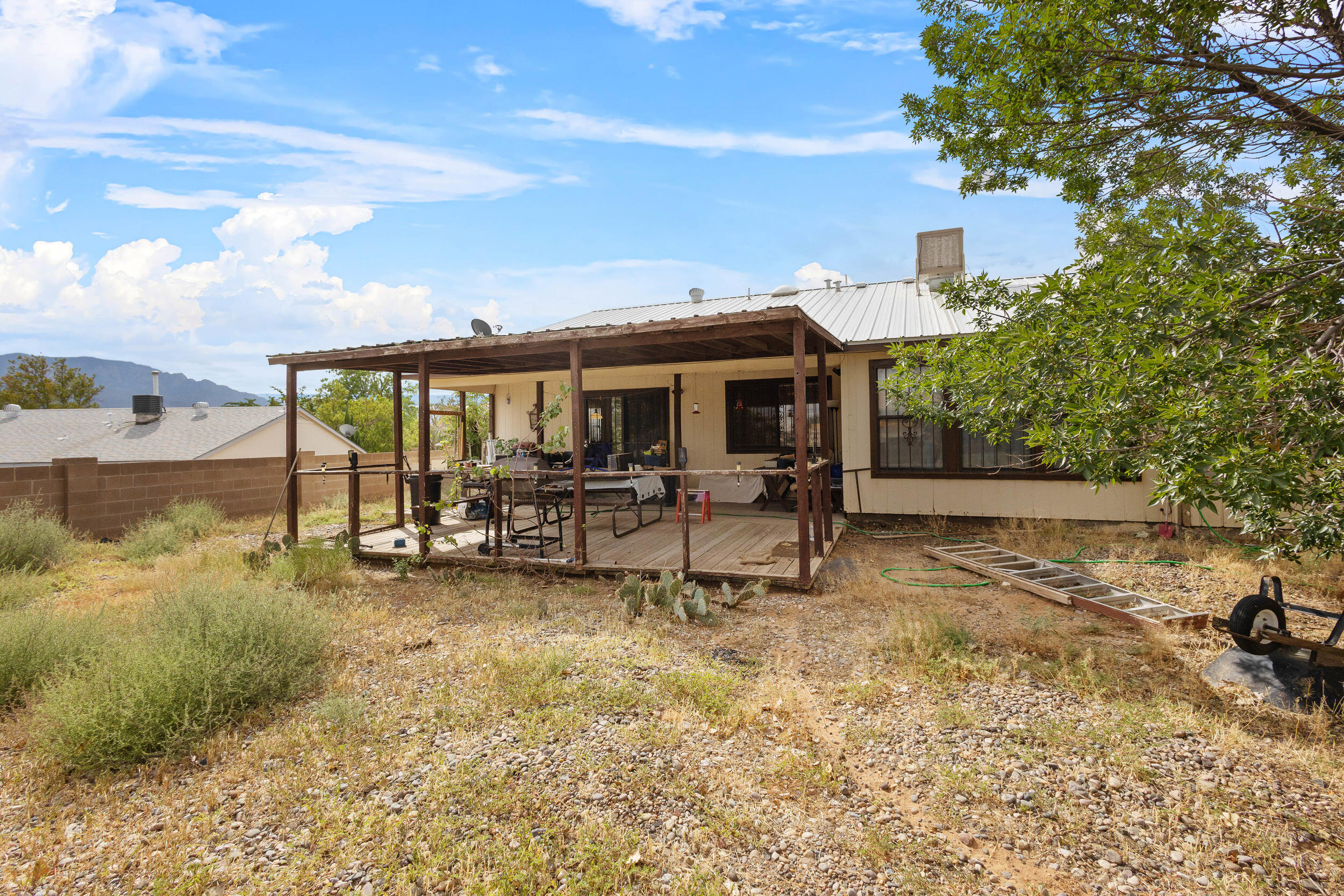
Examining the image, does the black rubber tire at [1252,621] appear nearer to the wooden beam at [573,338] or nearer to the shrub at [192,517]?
the wooden beam at [573,338]

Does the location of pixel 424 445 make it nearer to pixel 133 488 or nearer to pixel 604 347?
pixel 604 347

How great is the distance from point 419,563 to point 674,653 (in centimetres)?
377

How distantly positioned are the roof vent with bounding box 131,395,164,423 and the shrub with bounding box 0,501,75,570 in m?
10.3

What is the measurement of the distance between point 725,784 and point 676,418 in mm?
8250

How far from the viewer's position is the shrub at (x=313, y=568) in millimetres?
5746

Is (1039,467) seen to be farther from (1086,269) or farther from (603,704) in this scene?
(603,704)

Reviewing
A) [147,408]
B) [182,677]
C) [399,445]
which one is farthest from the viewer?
[147,408]

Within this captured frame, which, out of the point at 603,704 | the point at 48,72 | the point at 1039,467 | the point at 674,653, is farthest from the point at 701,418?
the point at 48,72

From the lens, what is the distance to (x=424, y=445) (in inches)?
277

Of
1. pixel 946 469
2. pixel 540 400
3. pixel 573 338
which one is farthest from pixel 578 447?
pixel 540 400

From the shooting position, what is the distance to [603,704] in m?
3.26

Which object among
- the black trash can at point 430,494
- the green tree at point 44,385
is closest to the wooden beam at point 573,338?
the black trash can at point 430,494

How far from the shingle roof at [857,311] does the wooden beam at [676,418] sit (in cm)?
117

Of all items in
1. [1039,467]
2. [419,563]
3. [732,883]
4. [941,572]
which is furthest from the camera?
[1039,467]
